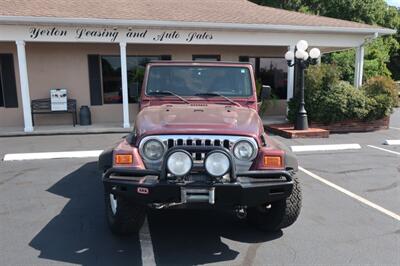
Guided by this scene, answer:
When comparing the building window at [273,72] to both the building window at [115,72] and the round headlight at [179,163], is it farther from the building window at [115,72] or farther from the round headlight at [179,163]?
the round headlight at [179,163]

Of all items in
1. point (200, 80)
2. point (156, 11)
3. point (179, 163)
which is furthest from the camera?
point (156, 11)

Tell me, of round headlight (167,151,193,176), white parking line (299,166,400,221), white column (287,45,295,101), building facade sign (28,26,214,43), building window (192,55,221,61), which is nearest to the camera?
round headlight (167,151,193,176)

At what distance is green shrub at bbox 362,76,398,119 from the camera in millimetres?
12000

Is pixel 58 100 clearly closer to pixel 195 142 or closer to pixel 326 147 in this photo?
pixel 326 147

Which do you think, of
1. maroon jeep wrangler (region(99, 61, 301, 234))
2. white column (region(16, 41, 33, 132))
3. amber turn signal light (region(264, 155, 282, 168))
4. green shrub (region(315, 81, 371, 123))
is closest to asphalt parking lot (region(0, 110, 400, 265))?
maroon jeep wrangler (region(99, 61, 301, 234))

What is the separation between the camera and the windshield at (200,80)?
4.95 meters

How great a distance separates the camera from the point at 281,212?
4004 millimetres

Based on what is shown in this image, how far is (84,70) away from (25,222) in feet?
29.7

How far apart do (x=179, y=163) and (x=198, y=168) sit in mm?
223

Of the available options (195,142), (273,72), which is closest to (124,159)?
(195,142)

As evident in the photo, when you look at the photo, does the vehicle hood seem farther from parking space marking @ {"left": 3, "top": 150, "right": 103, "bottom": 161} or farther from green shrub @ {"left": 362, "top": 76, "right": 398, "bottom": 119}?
green shrub @ {"left": 362, "top": 76, "right": 398, "bottom": 119}

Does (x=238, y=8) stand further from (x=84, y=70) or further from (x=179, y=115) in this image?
(x=179, y=115)

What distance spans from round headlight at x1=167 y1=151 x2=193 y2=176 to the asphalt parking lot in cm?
90

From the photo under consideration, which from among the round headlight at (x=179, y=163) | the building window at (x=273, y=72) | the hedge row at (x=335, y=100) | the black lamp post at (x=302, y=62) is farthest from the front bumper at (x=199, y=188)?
the building window at (x=273, y=72)
